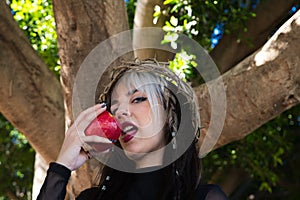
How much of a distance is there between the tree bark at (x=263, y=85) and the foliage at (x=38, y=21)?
1.44 metres

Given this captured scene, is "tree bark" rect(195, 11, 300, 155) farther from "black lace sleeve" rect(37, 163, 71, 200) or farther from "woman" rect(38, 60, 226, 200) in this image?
"black lace sleeve" rect(37, 163, 71, 200)

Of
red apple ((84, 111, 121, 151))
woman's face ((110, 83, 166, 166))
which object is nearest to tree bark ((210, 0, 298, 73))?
woman's face ((110, 83, 166, 166))

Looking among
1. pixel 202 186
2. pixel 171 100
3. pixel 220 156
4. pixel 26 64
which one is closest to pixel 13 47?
pixel 26 64

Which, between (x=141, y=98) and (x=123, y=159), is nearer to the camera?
(x=141, y=98)

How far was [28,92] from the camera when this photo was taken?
358 centimetres

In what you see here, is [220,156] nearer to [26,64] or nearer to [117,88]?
[26,64]

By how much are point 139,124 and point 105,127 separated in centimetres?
15

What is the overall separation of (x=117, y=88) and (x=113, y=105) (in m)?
0.09

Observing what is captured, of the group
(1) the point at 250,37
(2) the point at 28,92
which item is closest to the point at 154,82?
(2) the point at 28,92

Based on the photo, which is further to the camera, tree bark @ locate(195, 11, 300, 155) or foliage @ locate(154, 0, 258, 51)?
foliage @ locate(154, 0, 258, 51)

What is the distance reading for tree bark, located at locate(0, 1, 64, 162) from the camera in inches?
137

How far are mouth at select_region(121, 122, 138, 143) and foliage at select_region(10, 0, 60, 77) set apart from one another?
190cm

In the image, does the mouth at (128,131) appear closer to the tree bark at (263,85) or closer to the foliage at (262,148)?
the tree bark at (263,85)

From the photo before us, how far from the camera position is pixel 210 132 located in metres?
3.38
